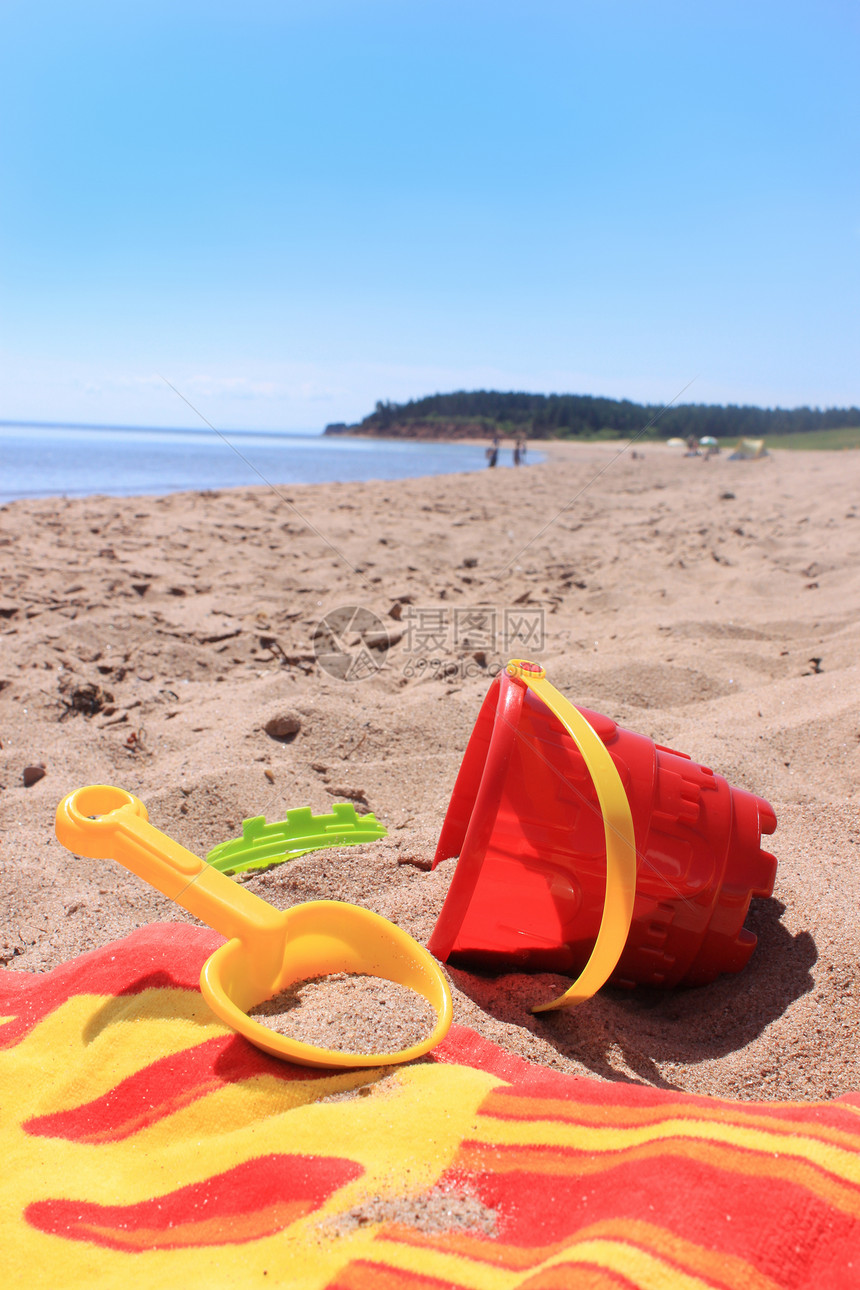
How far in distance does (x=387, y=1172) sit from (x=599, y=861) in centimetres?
59

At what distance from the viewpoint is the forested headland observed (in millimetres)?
45234

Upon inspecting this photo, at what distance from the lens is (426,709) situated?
2.38 metres

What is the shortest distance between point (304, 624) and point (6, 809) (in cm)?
169

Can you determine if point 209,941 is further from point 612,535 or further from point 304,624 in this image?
point 612,535

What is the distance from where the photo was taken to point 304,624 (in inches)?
134

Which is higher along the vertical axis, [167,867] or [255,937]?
[167,867]

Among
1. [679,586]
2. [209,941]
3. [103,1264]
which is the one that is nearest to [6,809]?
[209,941]

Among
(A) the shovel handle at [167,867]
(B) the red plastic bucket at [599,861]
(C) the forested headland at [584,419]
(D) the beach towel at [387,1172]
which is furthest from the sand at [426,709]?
(C) the forested headland at [584,419]

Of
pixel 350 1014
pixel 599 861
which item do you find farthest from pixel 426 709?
pixel 350 1014

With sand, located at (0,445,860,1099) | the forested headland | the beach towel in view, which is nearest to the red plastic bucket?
sand, located at (0,445,860,1099)

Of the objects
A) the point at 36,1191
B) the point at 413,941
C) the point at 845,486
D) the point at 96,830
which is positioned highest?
the point at 845,486

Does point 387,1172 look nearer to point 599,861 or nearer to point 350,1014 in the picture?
point 350,1014

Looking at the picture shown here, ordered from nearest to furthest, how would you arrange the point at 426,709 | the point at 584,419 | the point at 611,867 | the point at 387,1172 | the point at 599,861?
1. the point at 387,1172
2. the point at 611,867
3. the point at 599,861
4. the point at 426,709
5. the point at 584,419

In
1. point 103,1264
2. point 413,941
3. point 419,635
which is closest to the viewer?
point 103,1264
